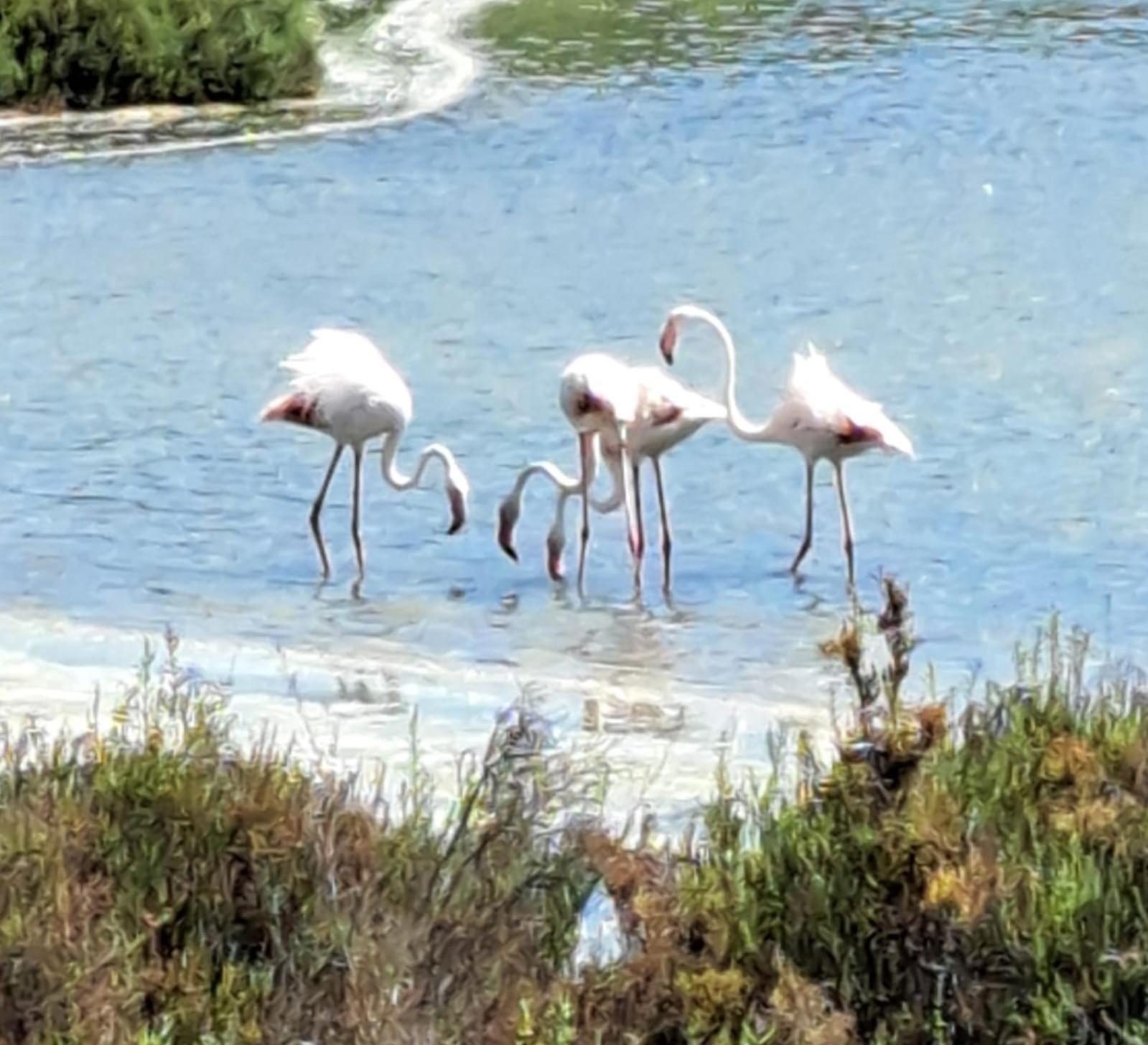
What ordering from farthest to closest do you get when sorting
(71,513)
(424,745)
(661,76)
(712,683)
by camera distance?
(661,76) < (71,513) < (712,683) < (424,745)

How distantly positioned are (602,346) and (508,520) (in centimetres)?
372

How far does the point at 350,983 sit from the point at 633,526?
19.2 feet

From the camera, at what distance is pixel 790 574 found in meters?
10.2

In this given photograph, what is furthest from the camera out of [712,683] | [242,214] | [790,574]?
[242,214]

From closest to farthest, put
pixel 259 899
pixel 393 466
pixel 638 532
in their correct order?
pixel 259 899
pixel 638 532
pixel 393 466

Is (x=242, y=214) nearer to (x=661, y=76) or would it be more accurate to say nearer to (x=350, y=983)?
(x=661, y=76)

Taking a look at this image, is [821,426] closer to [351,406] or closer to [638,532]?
[638,532]

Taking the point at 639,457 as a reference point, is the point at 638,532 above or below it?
below

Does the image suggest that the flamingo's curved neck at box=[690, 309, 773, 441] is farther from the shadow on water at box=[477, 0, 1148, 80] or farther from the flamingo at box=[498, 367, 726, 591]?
the shadow on water at box=[477, 0, 1148, 80]

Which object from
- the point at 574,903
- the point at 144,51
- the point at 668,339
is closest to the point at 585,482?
the point at 668,339

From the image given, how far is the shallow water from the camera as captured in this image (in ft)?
30.9

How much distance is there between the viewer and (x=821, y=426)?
1058 centimetres

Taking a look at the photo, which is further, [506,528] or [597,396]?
[597,396]

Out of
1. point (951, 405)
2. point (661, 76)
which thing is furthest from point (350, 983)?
point (661, 76)
